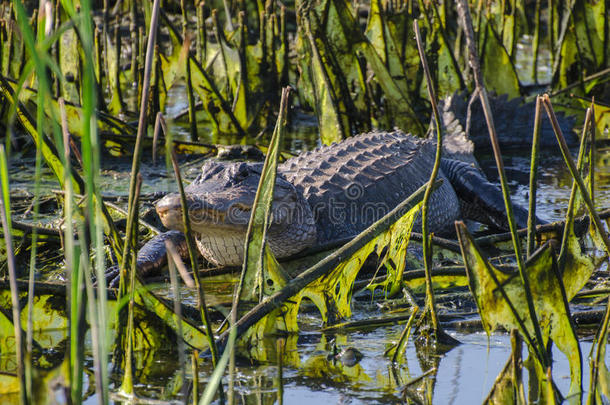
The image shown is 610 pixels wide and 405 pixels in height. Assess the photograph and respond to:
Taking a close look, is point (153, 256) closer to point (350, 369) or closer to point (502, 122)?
point (350, 369)

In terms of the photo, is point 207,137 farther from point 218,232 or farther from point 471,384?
point 471,384

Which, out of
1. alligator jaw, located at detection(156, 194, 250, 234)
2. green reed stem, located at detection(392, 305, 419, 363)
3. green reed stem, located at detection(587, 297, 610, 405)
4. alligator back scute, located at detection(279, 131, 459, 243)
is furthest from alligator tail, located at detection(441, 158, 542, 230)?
green reed stem, located at detection(587, 297, 610, 405)

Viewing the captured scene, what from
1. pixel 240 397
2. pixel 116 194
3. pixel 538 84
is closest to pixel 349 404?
pixel 240 397

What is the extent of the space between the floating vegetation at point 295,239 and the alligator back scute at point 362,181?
0.09ft

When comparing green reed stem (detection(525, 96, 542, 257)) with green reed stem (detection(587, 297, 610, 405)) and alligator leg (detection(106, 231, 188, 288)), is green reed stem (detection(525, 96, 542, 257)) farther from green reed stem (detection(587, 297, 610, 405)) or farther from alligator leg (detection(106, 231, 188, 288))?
alligator leg (detection(106, 231, 188, 288))

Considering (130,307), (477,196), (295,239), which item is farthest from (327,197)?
(130,307)

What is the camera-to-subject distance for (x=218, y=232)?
328 centimetres

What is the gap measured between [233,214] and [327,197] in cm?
72

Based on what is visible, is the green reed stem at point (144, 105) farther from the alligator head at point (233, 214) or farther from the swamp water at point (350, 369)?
the alligator head at point (233, 214)

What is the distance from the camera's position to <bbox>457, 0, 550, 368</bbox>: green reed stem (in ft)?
5.26

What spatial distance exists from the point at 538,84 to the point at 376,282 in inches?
189

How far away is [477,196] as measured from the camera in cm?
443

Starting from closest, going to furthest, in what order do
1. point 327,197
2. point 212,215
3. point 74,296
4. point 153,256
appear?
1. point 74,296
2. point 212,215
3. point 153,256
4. point 327,197

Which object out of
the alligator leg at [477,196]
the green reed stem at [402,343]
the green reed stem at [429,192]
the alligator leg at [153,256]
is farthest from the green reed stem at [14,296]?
the alligator leg at [477,196]
